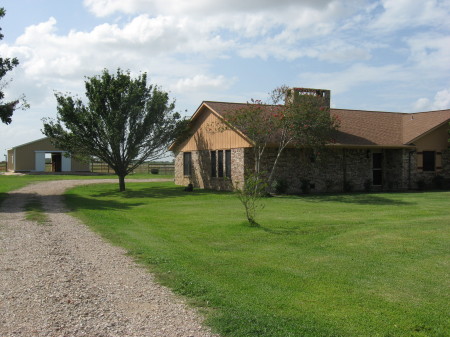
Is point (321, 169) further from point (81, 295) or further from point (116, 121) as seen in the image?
point (81, 295)

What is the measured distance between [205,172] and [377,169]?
10623 mm

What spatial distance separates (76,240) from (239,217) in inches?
240

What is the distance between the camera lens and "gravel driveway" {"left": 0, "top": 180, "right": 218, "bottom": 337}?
16.5 ft

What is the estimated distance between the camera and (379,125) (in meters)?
29.7

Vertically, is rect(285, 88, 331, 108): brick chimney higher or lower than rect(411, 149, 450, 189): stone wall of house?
higher

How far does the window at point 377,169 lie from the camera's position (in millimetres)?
27692

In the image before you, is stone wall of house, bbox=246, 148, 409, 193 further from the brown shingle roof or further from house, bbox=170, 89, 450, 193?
the brown shingle roof

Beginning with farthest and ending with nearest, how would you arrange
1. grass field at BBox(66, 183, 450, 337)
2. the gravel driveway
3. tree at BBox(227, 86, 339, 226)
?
1. tree at BBox(227, 86, 339, 226)
2. grass field at BBox(66, 183, 450, 337)
3. the gravel driveway

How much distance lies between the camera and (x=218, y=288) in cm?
666

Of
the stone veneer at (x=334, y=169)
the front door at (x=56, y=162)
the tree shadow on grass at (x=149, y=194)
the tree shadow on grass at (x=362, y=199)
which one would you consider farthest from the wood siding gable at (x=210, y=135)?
the front door at (x=56, y=162)

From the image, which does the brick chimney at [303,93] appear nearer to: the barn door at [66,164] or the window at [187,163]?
the window at [187,163]

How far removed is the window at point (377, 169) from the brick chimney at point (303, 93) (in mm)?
4511

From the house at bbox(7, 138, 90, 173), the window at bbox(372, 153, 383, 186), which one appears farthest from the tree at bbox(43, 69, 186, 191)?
the house at bbox(7, 138, 90, 173)

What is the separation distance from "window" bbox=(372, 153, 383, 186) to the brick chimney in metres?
4.51
